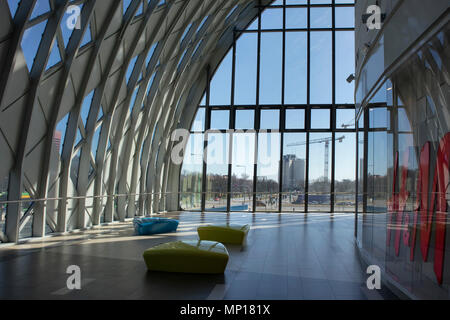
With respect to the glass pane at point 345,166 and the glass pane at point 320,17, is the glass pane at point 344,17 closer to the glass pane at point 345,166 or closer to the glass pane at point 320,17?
the glass pane at point 320,17

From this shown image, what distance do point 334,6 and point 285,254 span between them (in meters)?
19.5

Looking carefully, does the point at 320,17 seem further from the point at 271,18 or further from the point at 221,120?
the point at 221,120

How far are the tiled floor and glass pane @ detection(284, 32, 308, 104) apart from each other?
12770 mm

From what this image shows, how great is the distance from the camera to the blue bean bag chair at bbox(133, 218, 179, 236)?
40.6 feet

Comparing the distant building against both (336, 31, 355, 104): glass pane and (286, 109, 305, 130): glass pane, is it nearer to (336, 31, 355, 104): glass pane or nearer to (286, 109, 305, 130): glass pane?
(286, 109, 305, 130): glass pane

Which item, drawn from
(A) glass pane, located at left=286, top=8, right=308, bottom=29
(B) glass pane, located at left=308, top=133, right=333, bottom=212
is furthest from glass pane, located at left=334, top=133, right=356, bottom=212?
(A) glass pane, located at left=286, top=8, right=308, bottom=29

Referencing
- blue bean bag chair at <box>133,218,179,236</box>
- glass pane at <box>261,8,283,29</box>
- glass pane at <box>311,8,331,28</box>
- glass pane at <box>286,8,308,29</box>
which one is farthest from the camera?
glass pane at <box>261,8,283,29</box>

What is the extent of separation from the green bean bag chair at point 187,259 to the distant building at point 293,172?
1560 cm

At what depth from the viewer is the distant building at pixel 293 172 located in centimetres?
2239

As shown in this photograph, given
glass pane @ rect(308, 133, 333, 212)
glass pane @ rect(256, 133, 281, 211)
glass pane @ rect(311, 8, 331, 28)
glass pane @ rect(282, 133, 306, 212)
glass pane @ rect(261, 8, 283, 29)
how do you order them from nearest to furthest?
glass pane @ rect(308, 133, 333, 212) < glass pane @ rect(282, 133, 306, 212) < glass pane @ rect(256, 133, 281, 211) < glass pane @ rect(311, 8, 331, 28) < glass pane @ rect(261, 8, 283, 29)

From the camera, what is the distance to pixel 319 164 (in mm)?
22156

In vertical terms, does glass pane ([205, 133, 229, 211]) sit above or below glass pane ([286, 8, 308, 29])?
below

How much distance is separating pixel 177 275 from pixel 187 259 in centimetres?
34

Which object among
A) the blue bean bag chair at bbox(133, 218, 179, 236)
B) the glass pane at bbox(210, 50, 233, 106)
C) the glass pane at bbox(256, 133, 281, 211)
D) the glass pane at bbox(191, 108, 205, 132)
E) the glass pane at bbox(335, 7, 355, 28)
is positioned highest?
the glass pane at bbox(335, 7, 355, 28)
